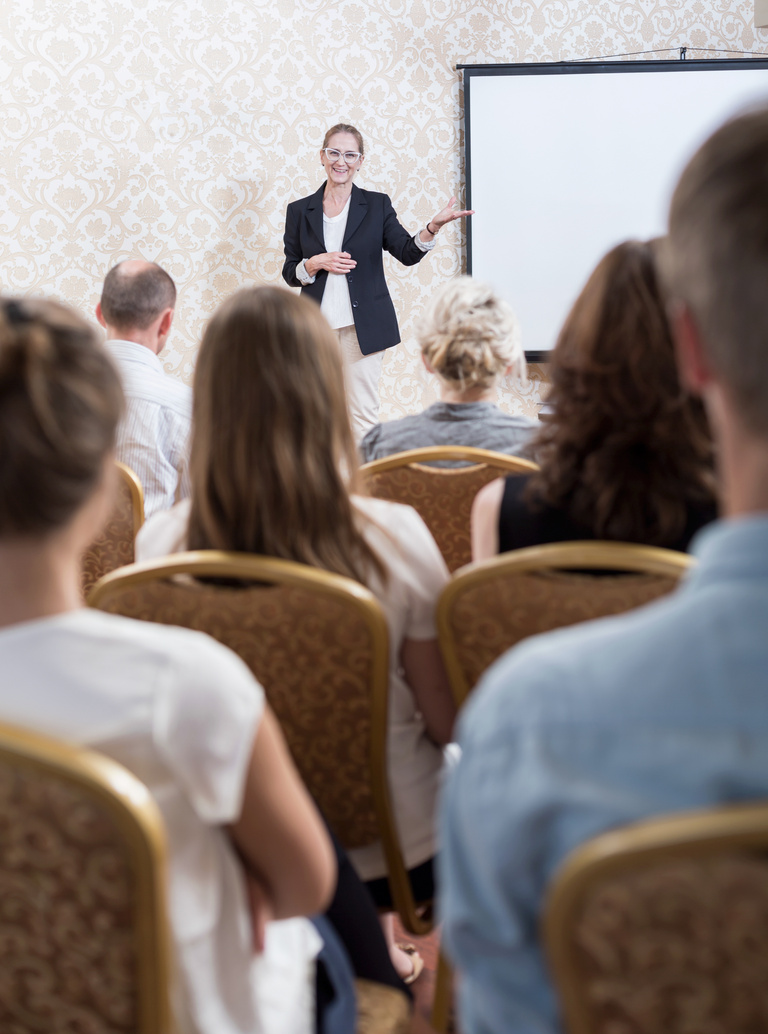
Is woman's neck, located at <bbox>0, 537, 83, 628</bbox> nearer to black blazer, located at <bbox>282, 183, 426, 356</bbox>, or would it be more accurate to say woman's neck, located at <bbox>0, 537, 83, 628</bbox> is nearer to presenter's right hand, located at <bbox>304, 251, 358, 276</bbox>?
presenter's right hand, located at <bbox>304, 251, 358, 276</bbox>

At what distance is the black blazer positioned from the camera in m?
4.59

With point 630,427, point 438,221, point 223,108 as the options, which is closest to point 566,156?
point 438,221

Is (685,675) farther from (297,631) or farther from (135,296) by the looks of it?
(135,296)

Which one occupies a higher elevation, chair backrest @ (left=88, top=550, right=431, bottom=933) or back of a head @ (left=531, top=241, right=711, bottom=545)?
back of a head @ (left=531, top=241, right=711, bottom=545)

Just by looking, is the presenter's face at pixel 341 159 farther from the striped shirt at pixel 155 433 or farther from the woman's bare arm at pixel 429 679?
the woman's bare arm at pixel 429 679

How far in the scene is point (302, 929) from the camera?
87 centimetres

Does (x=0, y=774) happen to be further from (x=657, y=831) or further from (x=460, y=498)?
(x=460, y=498)

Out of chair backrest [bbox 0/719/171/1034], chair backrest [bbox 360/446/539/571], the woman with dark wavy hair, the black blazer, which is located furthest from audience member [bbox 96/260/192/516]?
the black blazer

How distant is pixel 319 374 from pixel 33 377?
56 centimetres

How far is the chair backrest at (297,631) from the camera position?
3.19 feet

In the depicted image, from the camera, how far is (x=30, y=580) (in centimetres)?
68

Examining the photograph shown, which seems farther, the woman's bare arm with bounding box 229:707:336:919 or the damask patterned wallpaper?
the damask patterned wallpaper

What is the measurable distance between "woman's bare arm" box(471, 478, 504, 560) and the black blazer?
3492 mm

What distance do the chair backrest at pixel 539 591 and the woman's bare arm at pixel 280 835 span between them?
319mm
